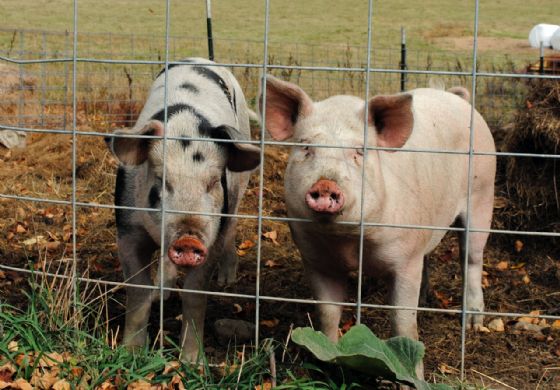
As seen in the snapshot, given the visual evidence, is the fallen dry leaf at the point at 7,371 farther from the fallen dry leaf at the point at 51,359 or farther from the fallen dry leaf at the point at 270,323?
the fallen dry leaf at the point at 270,323

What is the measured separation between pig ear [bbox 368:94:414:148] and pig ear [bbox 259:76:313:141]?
1.08 ft

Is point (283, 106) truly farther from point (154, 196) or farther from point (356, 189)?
point (154, 196)

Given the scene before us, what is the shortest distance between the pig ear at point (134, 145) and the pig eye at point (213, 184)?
0.36 m

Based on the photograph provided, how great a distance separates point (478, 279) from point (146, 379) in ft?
9.13

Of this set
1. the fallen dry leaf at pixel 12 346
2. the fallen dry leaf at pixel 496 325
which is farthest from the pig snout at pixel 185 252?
the fallen dry leaf at pixel 496 325

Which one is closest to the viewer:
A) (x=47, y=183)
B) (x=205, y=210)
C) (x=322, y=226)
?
(x=322, y=226)

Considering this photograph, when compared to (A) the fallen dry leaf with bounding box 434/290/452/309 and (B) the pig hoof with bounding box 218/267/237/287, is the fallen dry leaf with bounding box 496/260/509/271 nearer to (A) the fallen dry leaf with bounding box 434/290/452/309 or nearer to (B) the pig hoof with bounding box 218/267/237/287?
(A) the fallen dry leaf with bounding box 434/290/452/309

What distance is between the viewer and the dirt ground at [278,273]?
15.4 ft

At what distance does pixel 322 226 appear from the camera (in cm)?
382

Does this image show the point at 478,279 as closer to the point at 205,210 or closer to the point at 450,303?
the point at 450,303

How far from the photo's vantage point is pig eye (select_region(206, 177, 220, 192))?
438cm

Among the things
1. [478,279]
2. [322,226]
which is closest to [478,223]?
[478,279]

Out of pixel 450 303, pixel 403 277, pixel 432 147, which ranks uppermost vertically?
pixel 432 147

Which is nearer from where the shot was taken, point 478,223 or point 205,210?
point 205,210
